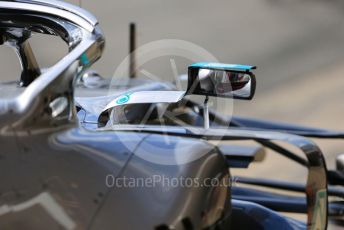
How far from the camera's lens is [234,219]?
7.14ft

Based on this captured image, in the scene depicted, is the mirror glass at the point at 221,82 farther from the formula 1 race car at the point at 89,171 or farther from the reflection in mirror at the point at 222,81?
the formula 1 race car at the point at 89,171

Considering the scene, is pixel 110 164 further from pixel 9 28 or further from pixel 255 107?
pixel 255 107

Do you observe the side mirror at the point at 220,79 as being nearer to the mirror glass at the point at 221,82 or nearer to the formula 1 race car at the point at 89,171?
the mirror glass at the point at 221,82

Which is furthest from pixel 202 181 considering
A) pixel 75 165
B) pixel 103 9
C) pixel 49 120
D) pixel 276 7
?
pixel 276 7

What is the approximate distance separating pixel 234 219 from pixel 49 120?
79 centimetres

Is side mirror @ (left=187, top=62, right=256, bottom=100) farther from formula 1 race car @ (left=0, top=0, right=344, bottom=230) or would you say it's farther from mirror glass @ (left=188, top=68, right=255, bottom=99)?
formula 1 race car @ (left=0, top=0, right=344, bottom=230)

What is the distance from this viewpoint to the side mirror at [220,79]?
7.13ft

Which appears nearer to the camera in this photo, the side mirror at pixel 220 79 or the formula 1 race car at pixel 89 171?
the formula 1 race car at pixel 89 171

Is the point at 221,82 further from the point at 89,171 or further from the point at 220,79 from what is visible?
the point at 89,171

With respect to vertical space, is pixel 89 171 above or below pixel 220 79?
below

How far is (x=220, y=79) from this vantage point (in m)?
2.20

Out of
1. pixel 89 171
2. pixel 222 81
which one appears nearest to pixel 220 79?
pixel 222 81

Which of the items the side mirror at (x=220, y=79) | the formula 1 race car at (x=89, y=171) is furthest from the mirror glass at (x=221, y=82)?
the formula 1 race car at (x=89, y=171)

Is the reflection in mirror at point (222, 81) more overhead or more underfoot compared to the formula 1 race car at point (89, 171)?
more overhead
